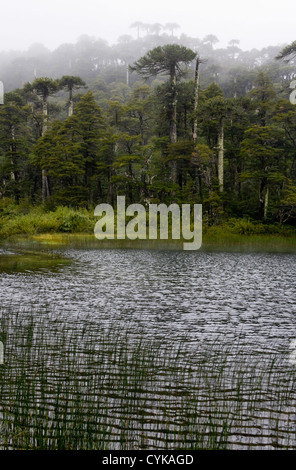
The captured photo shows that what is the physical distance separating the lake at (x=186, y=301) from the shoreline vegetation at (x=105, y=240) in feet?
23.7

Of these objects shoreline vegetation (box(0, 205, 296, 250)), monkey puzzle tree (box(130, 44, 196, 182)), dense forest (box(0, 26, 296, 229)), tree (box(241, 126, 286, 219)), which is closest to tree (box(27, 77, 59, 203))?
dense forest (box(0, 26, 296, 229))

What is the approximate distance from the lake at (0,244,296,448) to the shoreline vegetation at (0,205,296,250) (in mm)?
7218

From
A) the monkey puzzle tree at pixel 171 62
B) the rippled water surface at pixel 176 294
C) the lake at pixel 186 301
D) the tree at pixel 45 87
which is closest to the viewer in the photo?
the lake at pixel 186 301


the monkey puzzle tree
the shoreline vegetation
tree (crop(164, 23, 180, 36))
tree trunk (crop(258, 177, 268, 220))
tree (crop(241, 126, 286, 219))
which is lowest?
the shoreline vegetation

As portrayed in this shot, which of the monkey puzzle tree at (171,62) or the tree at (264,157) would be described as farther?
the monkey puzzle tree at (171,62)

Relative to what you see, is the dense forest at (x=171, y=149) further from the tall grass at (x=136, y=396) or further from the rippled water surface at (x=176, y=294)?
the tall grass at (x=136, y=396)

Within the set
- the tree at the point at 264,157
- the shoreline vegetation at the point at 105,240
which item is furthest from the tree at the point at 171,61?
the shoreline vegetation at the point at 105,240

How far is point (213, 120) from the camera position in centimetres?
4066

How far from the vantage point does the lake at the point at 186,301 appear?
28.2ft

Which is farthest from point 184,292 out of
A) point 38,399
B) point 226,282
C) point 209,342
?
point 38,399

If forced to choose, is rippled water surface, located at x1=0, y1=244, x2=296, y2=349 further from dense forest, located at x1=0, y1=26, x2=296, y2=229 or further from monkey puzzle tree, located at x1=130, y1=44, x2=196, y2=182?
monkey puzzle tree, located at x1=130, y1=44, x2=196, y2=182

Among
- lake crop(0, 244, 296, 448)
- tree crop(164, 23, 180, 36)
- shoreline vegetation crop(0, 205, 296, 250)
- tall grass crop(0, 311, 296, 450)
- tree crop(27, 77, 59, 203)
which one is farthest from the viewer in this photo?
tree crop(164, 23, 180, 36)

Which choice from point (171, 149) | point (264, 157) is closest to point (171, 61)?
point (171, 149)

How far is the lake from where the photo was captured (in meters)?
8.60
